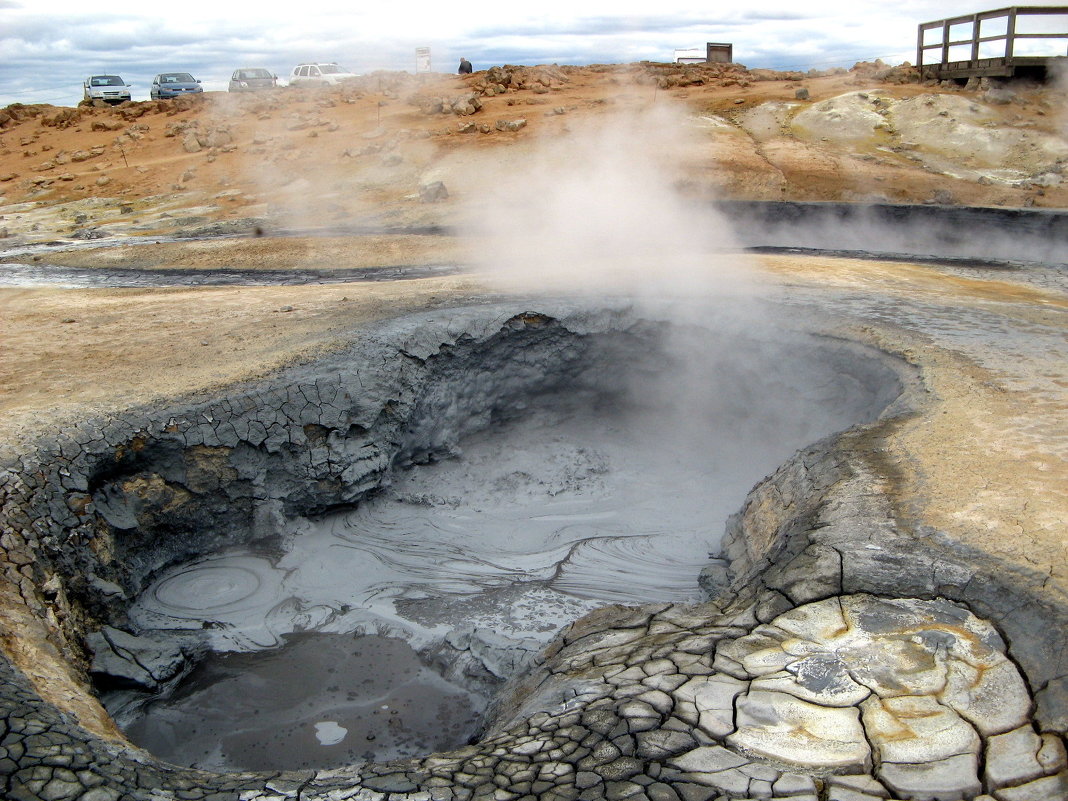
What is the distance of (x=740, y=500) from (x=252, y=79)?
1824 centimetres

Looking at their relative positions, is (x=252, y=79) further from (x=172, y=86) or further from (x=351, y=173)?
(x=351, y=173)

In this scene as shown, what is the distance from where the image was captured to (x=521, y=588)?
4.70 metres

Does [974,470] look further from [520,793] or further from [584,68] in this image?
[584,68]

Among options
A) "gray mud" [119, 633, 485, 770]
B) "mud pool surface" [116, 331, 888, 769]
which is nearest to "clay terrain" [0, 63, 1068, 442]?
"mud pool surface" [116, 331, 888, 769]

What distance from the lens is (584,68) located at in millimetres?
19359

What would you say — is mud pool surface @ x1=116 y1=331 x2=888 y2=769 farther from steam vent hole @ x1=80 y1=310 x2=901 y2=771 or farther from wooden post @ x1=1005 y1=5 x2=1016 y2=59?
wooden post @ x1=1005 y1=5 x2=1016 y2=59

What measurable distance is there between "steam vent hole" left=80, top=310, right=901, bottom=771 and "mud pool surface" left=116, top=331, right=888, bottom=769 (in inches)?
0.5

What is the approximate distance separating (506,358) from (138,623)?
265 centimetres

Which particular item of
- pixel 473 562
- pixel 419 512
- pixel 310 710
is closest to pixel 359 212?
pixel 419 512

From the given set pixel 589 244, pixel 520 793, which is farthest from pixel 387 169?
pixel 520 793

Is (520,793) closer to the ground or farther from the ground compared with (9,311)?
closer to the ground

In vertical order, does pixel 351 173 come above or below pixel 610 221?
above

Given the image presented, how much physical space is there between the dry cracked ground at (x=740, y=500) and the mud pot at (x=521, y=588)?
1 centimetres

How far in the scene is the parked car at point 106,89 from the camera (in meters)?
20.4
